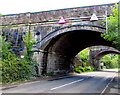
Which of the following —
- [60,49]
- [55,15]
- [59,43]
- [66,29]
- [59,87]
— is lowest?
[59,87]

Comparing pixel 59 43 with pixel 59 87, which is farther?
pixel 59 43

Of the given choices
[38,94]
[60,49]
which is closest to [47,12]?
[60,49]

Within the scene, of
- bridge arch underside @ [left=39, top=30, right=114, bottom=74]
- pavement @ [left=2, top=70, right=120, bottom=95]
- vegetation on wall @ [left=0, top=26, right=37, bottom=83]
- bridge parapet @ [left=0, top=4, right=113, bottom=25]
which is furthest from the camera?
bridge arch underside @ [left=39, top=30, right=114, bottom=74]

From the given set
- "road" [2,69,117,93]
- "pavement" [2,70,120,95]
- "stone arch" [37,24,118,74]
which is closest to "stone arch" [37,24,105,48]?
Answer: "stone arch" [37,24,118,74]

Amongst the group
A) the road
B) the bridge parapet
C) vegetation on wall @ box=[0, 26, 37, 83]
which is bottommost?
the road

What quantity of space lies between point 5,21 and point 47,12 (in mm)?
5619

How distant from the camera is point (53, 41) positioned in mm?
16688

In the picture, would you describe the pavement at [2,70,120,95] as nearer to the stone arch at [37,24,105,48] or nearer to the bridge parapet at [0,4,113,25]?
the stone arch at [37,24,105,48]

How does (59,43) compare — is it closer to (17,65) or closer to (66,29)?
(66,29)

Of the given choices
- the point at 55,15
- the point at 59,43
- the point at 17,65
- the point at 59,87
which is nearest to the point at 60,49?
the point at 59,43

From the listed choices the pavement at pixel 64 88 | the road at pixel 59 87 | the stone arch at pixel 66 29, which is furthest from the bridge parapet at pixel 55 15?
the pavement at pixel 64 88

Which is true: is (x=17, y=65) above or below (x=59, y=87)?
above

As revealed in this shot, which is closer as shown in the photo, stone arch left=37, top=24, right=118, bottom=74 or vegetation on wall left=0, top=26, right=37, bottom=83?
vegetation on wall left=0, top=26, right=37, bottom=83

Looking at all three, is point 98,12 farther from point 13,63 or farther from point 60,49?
point 13,63
